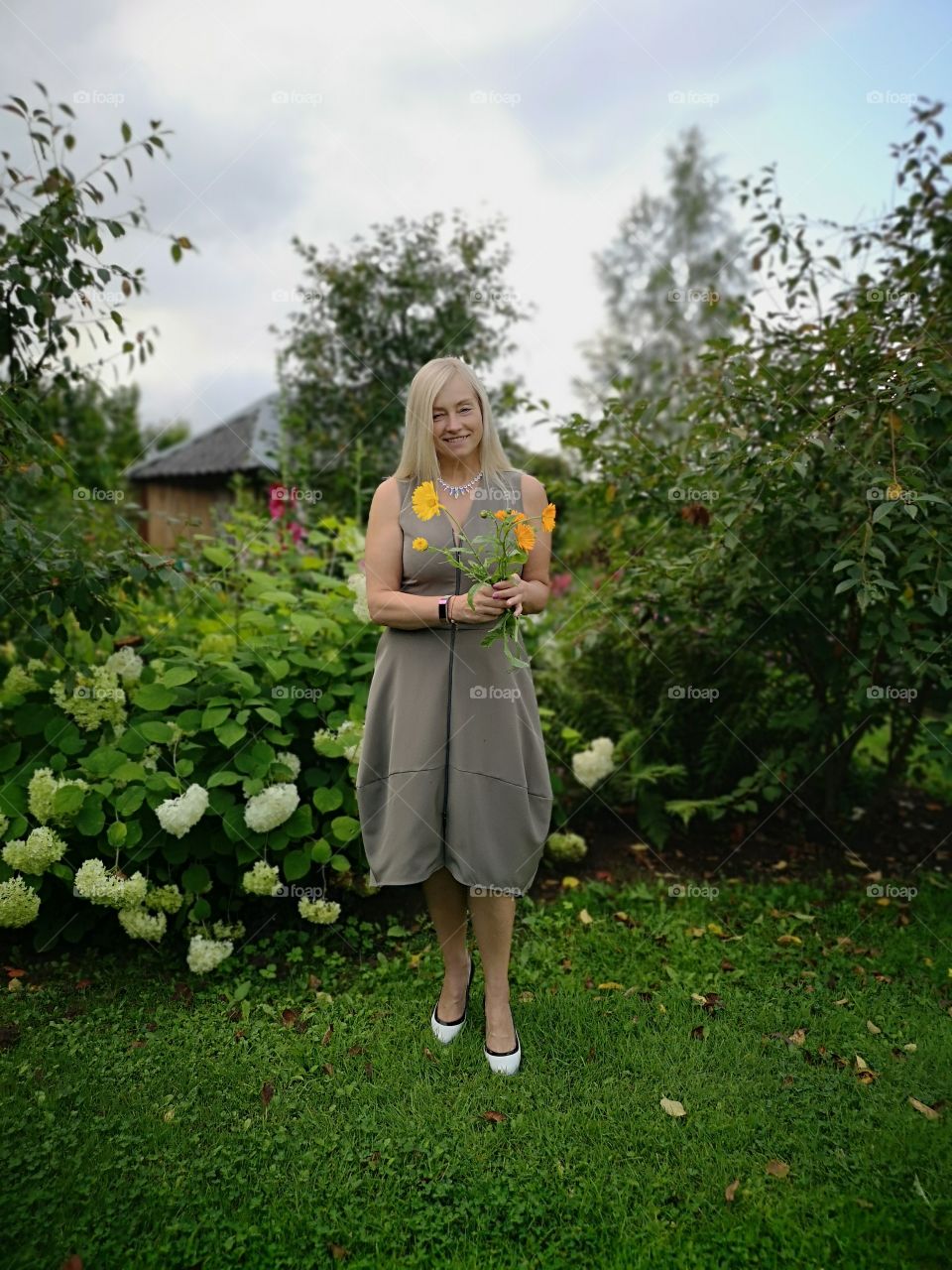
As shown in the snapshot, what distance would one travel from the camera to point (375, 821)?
8.21 feet

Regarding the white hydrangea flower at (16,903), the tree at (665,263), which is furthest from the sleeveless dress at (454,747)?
the tree at (665,263)

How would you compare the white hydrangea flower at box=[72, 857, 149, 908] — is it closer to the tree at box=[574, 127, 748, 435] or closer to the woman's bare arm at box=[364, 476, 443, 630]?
the woman's bare arm at box=[364, 476, 443, 630]

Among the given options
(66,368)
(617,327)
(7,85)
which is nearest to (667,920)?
(66,368)

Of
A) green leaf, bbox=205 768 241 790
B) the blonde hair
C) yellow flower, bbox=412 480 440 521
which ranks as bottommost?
green leaf, bbox=205 768 241 790

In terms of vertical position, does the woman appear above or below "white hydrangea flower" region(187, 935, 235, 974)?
above

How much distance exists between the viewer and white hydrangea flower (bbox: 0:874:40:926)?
2.73 metres

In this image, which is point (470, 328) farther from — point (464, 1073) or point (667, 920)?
point (464, 1073)

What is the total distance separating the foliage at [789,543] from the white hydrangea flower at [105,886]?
2.17 m

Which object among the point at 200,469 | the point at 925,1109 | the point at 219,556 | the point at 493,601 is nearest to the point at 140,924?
the point at 219,556

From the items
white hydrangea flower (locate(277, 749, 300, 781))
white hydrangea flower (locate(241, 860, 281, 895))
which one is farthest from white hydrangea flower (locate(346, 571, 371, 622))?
white hydrangea flower (locate(241, 860, 281, 895))

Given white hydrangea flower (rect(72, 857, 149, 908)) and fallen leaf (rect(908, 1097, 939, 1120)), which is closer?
fallen leaf (rect(908, 1097, 939, 1120))

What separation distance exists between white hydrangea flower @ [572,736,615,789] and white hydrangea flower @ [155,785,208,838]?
67.1 inches

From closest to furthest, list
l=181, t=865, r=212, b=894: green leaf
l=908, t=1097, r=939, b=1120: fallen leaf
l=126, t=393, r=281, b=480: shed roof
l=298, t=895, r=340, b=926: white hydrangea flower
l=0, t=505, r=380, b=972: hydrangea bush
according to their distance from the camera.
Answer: l=908, t=1097, r=939, b=1120: fallen leaf < l=0, t=505, r=380, b=972: hydrangea bush < l=181, t=865, r=212, b=894: green leaf < l=298, t=895, r=340, b=926: white hydrangea flower < l=126, t=393, r=281, b=480: shed roof

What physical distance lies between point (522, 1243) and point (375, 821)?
1.08m
